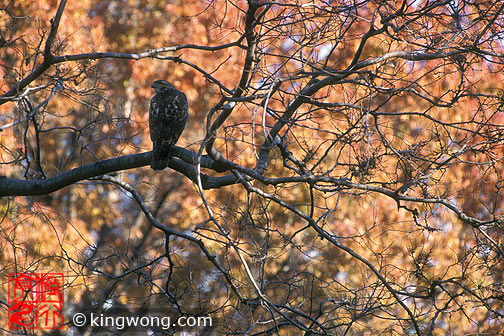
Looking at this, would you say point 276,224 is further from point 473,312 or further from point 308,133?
point 473,312

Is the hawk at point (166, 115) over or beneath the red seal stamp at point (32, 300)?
over

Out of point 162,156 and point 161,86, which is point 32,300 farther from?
point 161,86

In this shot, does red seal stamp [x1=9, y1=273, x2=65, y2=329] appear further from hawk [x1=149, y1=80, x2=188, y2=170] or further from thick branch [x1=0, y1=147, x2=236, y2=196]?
hawk [x1=149, y1=80, x2=188, y2=170]

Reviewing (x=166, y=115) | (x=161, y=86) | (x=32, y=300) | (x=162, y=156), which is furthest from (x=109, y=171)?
(x=32, y=300)

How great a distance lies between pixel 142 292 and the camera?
6.92 m

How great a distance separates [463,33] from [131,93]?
17.3 ft

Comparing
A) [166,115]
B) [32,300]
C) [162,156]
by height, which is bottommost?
[32,300]

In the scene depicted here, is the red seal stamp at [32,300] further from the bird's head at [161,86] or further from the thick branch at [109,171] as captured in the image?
the bird's head at [161,86]

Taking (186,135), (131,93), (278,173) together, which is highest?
(131,93)

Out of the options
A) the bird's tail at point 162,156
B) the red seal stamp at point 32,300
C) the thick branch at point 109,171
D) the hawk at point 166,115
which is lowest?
the red seal stamp at point 32,300

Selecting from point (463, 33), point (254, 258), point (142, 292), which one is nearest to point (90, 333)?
point (142, 292)

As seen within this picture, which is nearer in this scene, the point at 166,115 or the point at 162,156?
the point at 162,156
